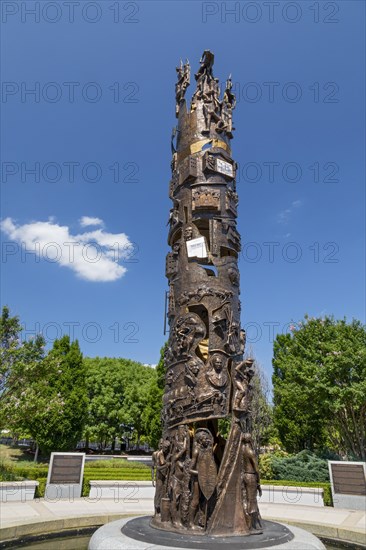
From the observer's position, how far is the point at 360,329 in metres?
21.9

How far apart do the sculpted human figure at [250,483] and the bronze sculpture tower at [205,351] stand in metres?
0.02

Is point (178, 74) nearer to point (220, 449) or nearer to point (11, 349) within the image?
point (220, 449)

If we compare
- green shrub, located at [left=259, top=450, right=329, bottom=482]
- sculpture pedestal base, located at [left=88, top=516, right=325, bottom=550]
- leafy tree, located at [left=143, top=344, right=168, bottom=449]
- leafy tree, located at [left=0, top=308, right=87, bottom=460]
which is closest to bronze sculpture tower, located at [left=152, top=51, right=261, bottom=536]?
sculpture pedestal base, located at [left=88, top=516, right=325, bottom=550]

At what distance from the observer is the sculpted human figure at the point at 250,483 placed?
7750mm

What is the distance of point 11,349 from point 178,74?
14.8m

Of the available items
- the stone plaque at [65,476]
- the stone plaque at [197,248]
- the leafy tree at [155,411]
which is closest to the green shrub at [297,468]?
the stone plaque at [65,476]

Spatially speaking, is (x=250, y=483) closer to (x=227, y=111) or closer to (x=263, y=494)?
(x=263, y=494)

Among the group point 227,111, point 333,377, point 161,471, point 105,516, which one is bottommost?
point 105,516

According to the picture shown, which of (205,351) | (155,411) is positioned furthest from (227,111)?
(155,411)

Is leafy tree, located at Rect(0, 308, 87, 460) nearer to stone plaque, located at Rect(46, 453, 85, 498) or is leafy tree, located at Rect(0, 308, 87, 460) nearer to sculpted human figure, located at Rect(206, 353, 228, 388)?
stone plaque, located at Rect(46, 453, 85, 498)

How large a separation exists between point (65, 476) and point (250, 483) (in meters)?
9.80

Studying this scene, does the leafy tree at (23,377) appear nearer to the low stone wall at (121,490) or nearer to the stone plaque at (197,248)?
the low stone wall at (121,490)

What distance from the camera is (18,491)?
13930 mm

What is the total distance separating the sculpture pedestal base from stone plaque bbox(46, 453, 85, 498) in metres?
8.25
